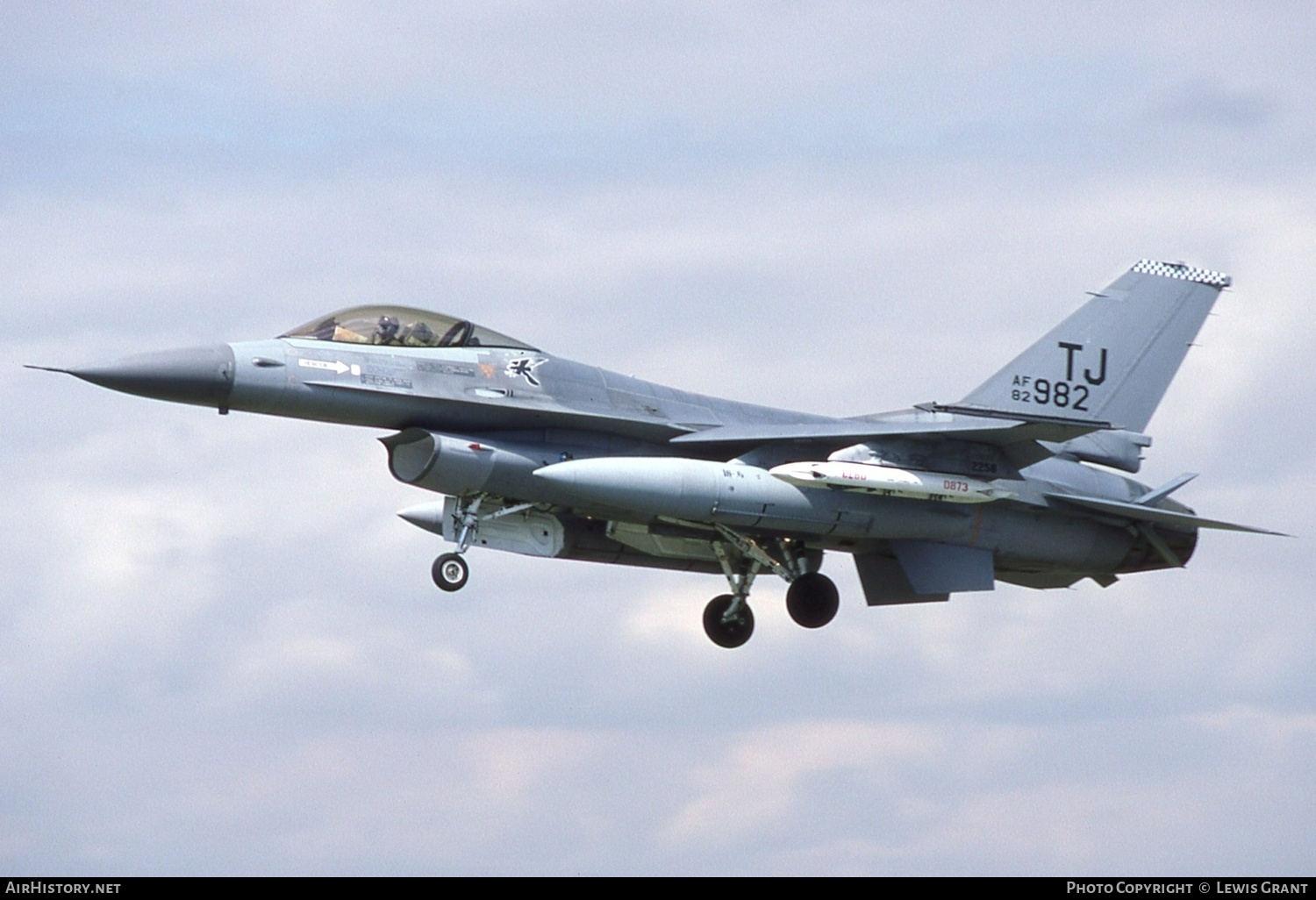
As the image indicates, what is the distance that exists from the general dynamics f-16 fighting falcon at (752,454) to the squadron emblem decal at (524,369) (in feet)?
0.08

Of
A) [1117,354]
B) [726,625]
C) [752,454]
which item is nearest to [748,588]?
[726,625]

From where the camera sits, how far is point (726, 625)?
2461 centimetres

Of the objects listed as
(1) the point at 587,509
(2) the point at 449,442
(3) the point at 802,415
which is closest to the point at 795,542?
(3) the point at 802,415

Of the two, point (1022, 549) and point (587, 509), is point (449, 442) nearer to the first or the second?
point (587, 509)

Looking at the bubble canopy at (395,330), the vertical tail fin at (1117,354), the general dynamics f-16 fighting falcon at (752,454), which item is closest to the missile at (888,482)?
the general dynamics f-16 fighting falcon at (752,454)

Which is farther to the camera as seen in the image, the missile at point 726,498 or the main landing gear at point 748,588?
the main landing gear at point 748,588

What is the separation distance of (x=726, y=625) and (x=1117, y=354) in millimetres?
5821

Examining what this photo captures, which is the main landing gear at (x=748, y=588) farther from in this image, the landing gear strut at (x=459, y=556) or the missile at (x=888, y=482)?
the landing gear strut at (x=459, y=556)

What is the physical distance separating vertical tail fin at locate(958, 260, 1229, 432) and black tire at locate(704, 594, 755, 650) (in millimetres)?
3768

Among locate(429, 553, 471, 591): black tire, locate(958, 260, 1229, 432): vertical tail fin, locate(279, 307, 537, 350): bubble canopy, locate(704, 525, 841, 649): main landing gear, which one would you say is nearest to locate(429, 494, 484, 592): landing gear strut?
locate(429, 553, 471, 591): black tire

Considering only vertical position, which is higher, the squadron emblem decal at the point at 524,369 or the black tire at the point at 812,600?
the squadron emblem decal at the point at 524,369

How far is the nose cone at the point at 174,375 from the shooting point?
20500mm

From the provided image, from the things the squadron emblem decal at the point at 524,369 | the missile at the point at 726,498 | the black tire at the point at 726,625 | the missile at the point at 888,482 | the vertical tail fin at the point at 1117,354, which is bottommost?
the black tire at the point at 726,625

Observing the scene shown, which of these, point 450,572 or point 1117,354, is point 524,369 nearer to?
point 450,572
